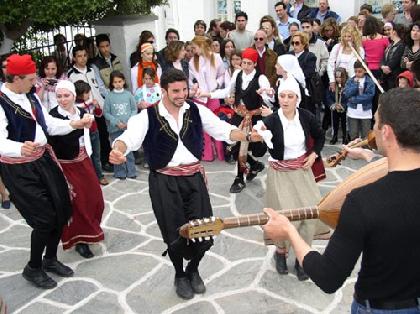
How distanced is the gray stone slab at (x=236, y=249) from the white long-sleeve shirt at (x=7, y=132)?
1.96 m

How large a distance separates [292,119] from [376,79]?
381 centimetres

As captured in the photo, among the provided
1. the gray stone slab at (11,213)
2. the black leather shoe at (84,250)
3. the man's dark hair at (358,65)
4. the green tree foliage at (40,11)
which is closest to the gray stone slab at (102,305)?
the black leather shoe at (84,250)

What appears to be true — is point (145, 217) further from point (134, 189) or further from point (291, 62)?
point (291, 62)

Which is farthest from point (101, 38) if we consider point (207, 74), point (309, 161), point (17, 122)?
point (309, 161)

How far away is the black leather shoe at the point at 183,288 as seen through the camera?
5.04m

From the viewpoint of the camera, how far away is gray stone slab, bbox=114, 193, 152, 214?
A: 711 centimetres

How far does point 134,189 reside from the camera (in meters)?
7.80

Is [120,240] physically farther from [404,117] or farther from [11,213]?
[404,117]

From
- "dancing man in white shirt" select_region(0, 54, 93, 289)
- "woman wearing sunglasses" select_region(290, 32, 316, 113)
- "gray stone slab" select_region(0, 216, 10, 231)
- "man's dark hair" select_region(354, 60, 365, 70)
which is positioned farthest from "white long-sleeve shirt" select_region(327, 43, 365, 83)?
"gray stone slab" select_region(0, 216, 10, 231)

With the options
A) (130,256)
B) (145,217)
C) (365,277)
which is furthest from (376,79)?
(365,277)

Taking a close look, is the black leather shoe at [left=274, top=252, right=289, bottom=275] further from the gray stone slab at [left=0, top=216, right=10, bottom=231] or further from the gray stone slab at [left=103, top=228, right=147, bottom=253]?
the gray stone slab at [left=0, top=216, right=10, bottom=231]

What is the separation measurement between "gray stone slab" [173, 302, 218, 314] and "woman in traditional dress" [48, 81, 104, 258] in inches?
57.3

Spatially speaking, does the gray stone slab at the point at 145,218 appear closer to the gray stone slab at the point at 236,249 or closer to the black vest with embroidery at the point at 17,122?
the gray stone slab at the point at 236,249

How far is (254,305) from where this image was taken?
4922mm
